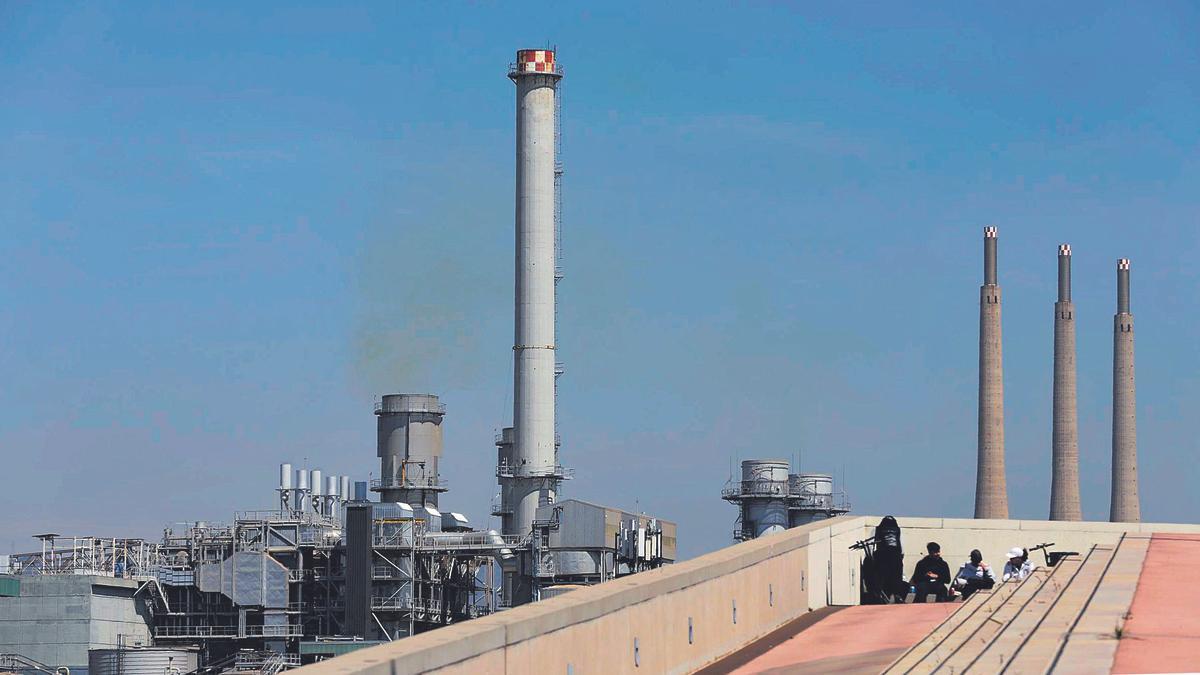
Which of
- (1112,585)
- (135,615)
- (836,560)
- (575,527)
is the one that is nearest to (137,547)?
(135,615)

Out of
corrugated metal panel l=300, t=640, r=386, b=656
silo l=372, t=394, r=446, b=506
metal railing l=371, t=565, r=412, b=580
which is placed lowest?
corrugated metal panel l=300, t=640, r=386, b=656

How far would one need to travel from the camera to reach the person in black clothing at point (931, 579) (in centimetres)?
2306

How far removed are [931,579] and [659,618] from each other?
8.09 meters

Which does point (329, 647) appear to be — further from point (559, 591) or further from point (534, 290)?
point (559, 591)

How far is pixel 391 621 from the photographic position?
84.4m

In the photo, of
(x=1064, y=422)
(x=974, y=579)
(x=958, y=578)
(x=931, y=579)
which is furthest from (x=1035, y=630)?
(x=1064, y=422)

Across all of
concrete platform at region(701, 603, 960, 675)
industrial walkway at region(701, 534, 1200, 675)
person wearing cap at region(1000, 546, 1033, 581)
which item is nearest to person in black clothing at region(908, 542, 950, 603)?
person wearing cap at region(1000, 546, 1033, 581)

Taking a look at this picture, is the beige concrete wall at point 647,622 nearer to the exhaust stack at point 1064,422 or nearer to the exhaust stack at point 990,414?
the exhaust stack at point 990,414

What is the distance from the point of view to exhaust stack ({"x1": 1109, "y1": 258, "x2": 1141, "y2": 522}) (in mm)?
103000

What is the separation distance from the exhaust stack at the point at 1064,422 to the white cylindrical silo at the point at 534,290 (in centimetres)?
3177

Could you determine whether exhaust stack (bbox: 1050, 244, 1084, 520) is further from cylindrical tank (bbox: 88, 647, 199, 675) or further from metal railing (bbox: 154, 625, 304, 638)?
cylindrical tank (bbox: 88, 647, 199, 675)

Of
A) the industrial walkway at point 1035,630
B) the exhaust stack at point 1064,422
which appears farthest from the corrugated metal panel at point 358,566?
the industrial walkway at point 1035,630

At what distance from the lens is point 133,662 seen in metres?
79.3

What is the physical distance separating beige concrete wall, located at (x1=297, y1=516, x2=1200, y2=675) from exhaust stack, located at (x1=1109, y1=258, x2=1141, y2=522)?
262 ft
